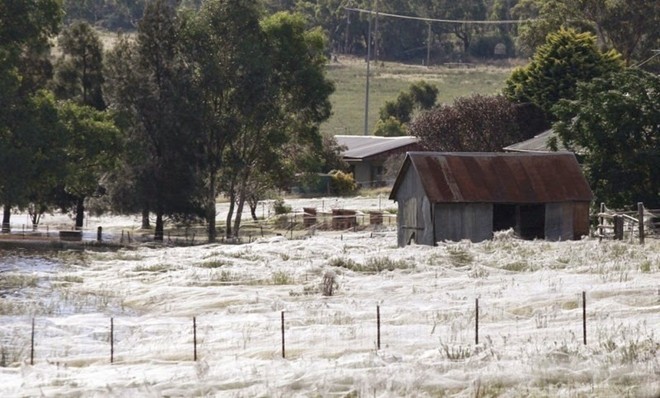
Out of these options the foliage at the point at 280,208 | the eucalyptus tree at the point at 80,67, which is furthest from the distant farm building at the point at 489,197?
the foliage at the point at 280,208

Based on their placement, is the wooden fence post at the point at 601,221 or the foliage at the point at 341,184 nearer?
the wooden fence post at the point at 601,221

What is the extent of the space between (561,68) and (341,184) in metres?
14.6

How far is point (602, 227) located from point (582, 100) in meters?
10.5

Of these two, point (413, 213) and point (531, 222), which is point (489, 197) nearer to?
point (413, 213)

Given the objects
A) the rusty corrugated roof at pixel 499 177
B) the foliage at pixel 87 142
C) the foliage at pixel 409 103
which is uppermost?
the foliage at pixel 409 103

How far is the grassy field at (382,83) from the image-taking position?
377 feet

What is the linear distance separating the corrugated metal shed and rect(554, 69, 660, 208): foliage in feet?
111

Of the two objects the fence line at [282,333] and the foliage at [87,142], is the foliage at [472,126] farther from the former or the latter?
the fence line at [282,333]

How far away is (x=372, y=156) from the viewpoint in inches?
3169

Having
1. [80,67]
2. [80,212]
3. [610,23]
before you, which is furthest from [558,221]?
[610,23]

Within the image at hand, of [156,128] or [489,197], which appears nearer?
[489,197]

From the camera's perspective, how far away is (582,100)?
160 feet

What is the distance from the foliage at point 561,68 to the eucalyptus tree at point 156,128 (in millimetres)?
20414

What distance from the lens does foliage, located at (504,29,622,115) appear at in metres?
68.1
